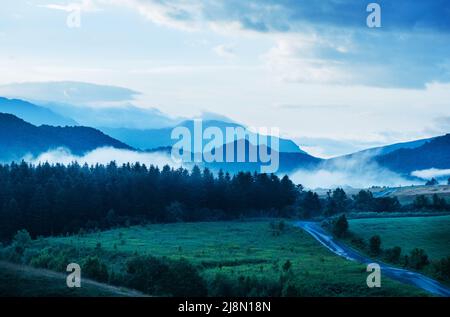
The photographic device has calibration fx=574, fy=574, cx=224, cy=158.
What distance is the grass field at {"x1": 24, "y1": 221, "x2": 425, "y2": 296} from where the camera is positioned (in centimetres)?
4803

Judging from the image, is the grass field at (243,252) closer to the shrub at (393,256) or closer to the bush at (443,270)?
the shrub at (393,256)

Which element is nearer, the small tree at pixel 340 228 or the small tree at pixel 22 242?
the small tree at pixel 22 242

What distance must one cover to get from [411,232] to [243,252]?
32.5 meters

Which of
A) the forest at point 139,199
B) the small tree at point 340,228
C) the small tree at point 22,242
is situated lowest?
the small tree at point 22,242

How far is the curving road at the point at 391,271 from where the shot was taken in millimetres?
47178

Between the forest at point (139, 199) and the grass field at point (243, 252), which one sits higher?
the forest at point (139, 199)

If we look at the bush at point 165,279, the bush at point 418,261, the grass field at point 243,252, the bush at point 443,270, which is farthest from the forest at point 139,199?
the bush at point 443,270

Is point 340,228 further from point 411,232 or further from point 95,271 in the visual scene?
point 95,271

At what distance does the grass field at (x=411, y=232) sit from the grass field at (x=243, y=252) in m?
11.4

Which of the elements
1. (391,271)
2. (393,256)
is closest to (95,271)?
(391,271)

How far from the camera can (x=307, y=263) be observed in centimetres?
6138

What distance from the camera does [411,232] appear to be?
92.2 m

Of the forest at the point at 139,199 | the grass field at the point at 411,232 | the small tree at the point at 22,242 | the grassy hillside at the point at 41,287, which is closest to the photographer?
the grassy hillside at the point at 41,287
